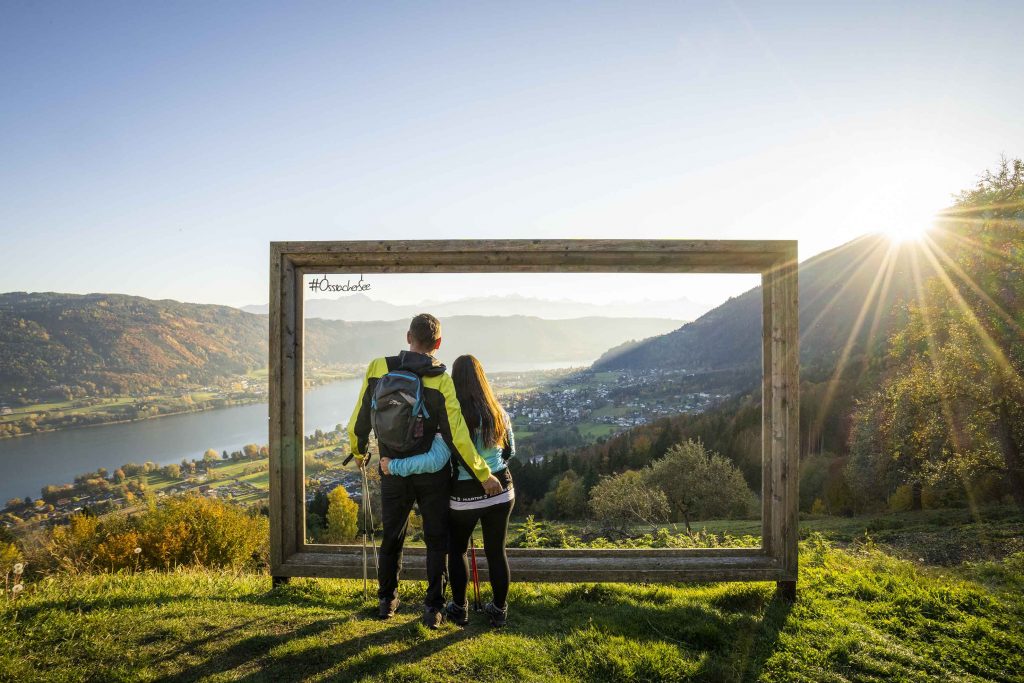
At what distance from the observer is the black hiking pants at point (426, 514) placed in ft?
13.3

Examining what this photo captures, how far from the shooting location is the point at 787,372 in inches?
207

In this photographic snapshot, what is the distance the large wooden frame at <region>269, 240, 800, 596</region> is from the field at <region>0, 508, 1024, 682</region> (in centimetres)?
25

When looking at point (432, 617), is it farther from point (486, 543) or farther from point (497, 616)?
point (486, 543)

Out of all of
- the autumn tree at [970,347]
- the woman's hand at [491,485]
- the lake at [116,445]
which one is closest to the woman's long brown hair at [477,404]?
the woman's hand at [491,485]

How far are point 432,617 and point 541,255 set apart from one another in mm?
3826

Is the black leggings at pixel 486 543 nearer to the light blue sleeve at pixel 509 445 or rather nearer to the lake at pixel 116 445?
the light blue sleeve at pixel 509 445

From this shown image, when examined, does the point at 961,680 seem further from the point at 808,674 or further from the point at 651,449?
the point at 651,449

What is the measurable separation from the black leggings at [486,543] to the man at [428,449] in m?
0.11

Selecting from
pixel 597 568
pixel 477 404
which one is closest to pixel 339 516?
pixel 597 568

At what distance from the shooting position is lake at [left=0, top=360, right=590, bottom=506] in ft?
179

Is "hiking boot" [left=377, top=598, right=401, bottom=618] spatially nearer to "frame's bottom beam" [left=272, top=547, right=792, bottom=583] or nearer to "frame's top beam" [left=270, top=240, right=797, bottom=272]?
"frame's bottom beam" [left=272, top=547, right=792, bottom=583]

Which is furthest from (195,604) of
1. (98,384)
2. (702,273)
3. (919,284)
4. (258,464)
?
(98,384)

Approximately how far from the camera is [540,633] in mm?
4219

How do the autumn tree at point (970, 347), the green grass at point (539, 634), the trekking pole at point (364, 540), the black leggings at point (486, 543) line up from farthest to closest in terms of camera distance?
the autumn tree at point (970, 347) < the trekking pole at point (364, 540) < the black leggings at point (486, 543) < the green grass at point (539, 634)
